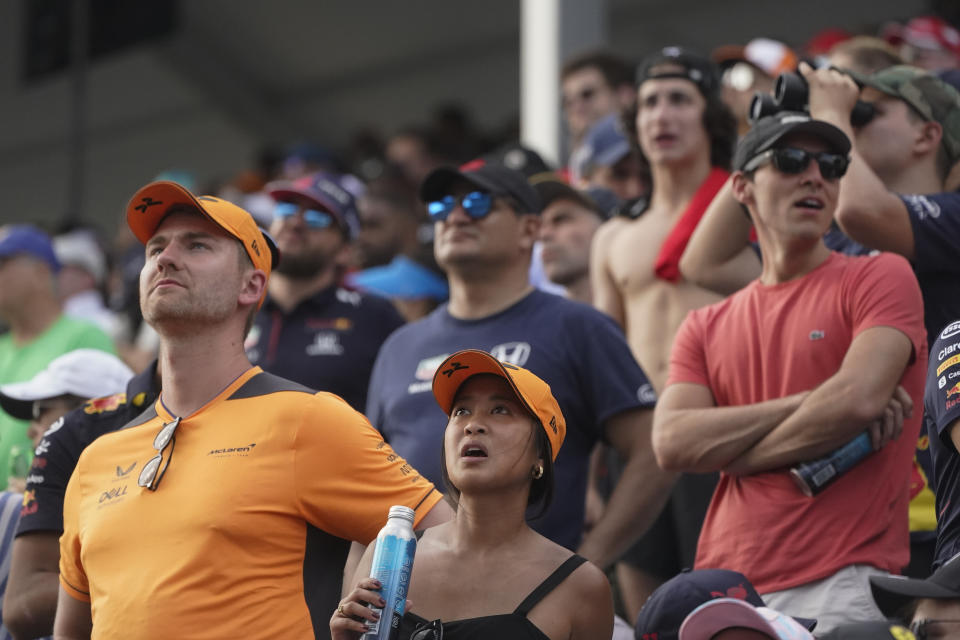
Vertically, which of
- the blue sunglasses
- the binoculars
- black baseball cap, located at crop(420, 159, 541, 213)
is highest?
the binoculars

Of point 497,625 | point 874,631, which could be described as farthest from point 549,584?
point 874,631

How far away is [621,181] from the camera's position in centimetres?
739

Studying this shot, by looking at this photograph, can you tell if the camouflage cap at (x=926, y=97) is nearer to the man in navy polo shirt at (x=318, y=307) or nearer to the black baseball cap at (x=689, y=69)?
the black baseball cap at (x=689, y=69)

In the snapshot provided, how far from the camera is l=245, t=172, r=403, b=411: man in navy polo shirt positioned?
235 inches

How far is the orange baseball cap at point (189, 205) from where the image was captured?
3998 millimetres

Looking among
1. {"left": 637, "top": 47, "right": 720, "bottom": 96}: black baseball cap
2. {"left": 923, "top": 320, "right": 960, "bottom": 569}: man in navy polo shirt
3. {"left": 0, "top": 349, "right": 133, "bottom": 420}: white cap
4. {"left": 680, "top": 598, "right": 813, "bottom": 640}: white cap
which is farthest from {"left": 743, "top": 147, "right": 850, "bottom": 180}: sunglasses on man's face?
{"left": 0, "top": 349, "right": 133, "bottom": 420}: white cap

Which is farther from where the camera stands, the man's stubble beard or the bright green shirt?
the bright green shirt

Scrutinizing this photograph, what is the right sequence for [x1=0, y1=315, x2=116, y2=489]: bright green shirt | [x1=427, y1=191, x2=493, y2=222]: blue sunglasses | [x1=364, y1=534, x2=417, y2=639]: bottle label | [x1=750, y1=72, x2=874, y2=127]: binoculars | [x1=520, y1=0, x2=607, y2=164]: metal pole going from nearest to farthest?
[x1=364, y1=534, x2=417, y2=639]: bottle label → [x1=750, y1=72, x2=874, y2=127]: binoculars → [x1=427, y1=191, x2=493, y2=222]: blue sunglasses → [x1=0, y1=315, x2=116, y2=489]: bright green shirt → [x1=520, y1=0, x2=607, y2=164]: metal pole

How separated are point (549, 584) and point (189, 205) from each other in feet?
5.05

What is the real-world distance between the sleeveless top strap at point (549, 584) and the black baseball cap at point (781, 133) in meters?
1.59

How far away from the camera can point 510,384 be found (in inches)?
149

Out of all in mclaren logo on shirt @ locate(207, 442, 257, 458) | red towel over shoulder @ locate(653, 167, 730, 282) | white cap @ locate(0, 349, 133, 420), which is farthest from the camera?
red towel over shoulder @ locate(653, 167, 730, 282)

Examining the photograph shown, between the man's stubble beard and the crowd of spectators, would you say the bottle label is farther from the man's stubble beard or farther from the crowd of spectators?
the man's stubble beard

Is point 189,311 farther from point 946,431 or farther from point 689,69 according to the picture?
point 689,69
